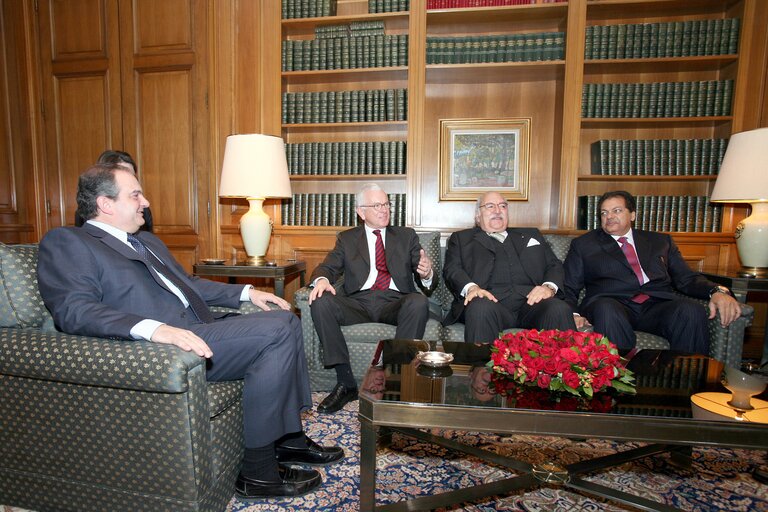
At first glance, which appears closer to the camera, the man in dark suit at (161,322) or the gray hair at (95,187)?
the man in dark suit at (161,322)

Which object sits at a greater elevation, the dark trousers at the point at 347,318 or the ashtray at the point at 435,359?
the ashtray at the point at 435,359

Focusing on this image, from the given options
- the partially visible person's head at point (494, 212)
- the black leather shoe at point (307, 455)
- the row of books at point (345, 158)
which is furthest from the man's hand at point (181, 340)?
the row of books at point (345, 158)

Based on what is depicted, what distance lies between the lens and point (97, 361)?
4.07 feet

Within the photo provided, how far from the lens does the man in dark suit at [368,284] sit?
2.30 metres

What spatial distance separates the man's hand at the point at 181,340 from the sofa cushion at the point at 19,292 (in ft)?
1.71

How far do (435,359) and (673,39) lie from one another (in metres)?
2.99

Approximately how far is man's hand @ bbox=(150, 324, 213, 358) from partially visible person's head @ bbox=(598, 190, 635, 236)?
2356mm

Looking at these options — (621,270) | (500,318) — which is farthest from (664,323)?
(500,318)

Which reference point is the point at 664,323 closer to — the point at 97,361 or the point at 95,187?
the point at 97,361

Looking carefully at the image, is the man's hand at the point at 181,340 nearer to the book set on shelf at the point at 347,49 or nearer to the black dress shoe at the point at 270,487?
the black dress shoe at the point at 270,487

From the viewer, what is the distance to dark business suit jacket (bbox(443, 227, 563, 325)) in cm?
261

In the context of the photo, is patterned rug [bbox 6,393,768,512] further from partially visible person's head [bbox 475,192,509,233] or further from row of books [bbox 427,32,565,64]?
row of books [bbox 427,32,565,64]

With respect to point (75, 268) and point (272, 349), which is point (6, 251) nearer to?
point (75, 268)

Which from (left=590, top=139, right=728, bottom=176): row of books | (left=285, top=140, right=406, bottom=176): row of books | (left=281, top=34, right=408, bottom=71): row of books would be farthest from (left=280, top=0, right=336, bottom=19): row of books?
(left=590, top=139, right=728, bottom=176): row of books
